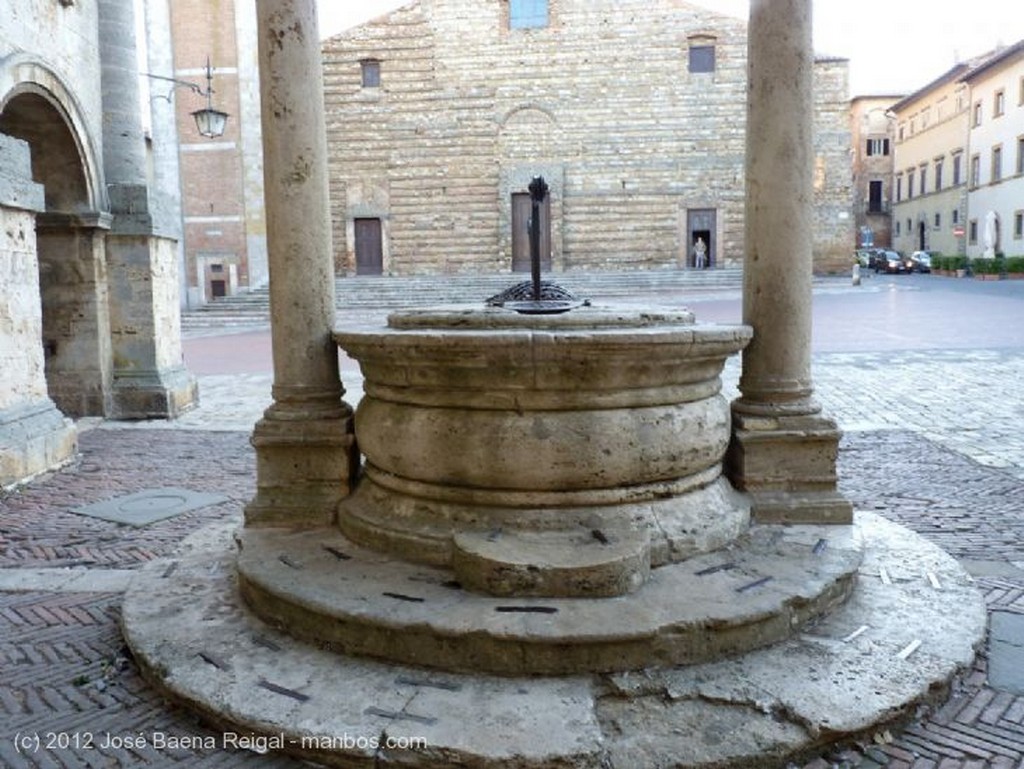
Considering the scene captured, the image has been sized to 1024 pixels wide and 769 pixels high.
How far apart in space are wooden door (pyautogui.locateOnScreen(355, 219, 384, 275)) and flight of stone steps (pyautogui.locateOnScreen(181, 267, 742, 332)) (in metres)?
1.63

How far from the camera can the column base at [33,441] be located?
21.2 ft

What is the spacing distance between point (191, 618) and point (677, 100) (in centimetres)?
3201

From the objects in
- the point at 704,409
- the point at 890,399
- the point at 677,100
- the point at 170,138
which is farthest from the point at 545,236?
the point at 704,409

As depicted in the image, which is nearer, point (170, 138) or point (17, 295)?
point (17, 295)

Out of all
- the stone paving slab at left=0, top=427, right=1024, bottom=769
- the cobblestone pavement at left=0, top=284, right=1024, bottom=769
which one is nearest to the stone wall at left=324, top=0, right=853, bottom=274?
the cobblestone pavement at left=0, top=284, right=1024, bottom=769

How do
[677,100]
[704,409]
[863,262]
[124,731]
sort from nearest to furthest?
[124,731]
[704,409]
[677,100]
[863,262]

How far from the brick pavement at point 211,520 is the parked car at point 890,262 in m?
37.0

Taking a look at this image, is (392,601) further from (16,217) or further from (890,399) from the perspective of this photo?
(890,399)

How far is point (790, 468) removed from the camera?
419 cm

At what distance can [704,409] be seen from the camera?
3.79 m

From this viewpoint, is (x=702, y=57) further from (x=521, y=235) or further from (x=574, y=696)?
(x=574, y=696)

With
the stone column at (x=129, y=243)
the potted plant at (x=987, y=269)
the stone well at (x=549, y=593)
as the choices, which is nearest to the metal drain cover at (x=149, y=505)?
→ the stone well at (x=549, y=593)

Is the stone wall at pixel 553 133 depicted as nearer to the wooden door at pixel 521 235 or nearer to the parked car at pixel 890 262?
the wooden door at pixel 521 235

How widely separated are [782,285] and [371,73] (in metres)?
31.7
